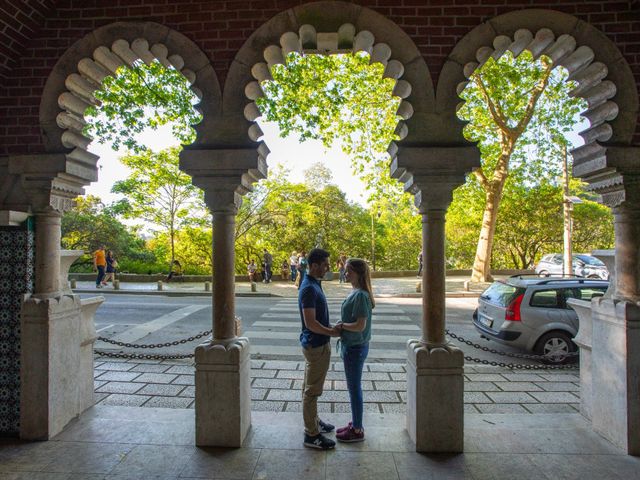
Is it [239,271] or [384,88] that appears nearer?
[384,88]

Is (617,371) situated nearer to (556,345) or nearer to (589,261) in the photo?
(556,345)

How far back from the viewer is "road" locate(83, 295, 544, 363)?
7.20m

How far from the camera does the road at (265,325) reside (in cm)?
720

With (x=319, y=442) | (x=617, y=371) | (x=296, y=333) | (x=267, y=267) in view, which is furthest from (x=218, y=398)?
(x=267, y=267)

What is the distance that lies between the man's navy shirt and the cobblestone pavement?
1.53 metres

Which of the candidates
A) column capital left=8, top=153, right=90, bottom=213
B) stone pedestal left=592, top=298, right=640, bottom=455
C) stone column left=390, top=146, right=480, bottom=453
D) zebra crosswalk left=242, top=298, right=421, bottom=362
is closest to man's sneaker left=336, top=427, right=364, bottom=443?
stone column left=390, top=146, right=480, bottom=453

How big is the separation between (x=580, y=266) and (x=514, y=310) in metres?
15.7

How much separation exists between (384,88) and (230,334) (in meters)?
10.8

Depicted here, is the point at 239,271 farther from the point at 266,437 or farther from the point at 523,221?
the point at 266,437

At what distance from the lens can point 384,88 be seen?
12281 mm

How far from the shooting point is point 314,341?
10.6 feet

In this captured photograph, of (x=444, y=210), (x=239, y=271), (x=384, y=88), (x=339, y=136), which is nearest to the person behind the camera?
(x=444, y=210)

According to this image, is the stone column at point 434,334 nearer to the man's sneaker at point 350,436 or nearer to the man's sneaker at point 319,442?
the man's sneaker at point 350,436

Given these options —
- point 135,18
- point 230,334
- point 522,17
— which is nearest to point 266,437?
point 230,334
